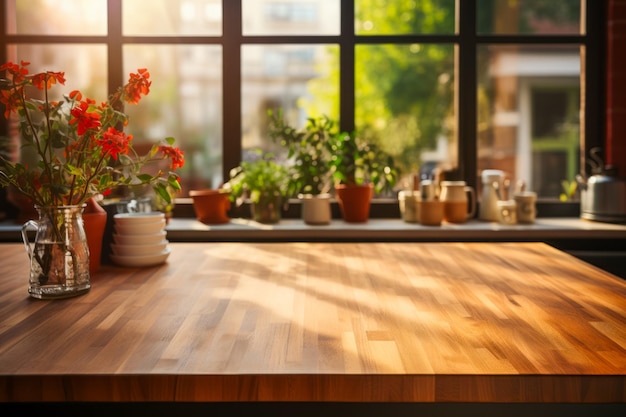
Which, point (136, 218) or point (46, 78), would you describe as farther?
point (136, 218)

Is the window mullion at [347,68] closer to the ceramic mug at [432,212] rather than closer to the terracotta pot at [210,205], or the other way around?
the ceramic mug at [432,212]

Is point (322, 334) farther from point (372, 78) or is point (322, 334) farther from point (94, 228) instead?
point (372, 78)

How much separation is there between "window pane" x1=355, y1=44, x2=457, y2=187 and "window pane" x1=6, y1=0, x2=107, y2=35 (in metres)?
4.96

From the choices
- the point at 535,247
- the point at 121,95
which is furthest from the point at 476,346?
the point at 535,247

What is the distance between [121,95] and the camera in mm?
1627

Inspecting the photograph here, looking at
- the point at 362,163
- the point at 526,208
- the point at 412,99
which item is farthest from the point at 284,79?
the point at 526,208

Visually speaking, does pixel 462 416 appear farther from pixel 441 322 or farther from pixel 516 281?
pixel 516 281

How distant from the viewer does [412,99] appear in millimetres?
12234

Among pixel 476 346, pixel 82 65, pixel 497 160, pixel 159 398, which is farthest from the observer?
pixel 497 160

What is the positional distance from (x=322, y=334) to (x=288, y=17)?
1102 centimetres

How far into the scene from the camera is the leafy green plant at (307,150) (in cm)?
351

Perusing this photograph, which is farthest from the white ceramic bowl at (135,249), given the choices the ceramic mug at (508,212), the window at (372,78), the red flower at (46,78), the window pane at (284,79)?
the window pane at (284,79)

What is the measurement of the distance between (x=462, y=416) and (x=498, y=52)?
12501 millimetres

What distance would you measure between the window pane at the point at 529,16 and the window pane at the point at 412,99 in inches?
45.8
